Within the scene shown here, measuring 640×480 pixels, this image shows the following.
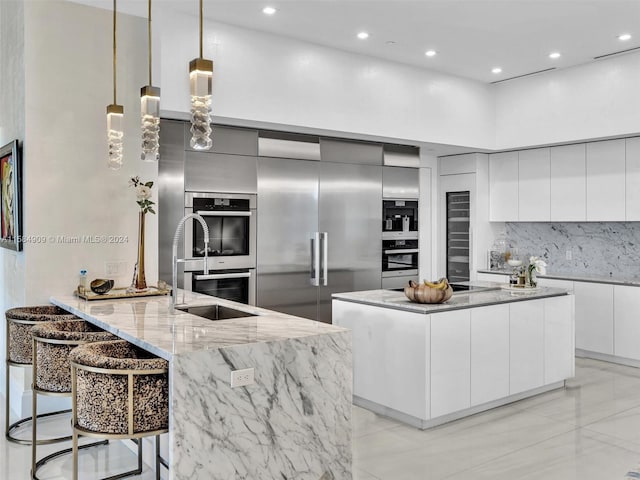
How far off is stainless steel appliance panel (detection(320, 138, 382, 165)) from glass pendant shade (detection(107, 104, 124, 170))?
263 cm

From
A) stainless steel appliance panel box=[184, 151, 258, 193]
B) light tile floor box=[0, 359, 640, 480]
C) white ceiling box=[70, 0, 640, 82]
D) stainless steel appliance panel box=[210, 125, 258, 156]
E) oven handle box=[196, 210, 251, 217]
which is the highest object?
white ceiling box=[70, 0, 640, 82]

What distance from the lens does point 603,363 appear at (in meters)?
5.80

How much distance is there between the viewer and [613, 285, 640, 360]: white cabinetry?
5578mm

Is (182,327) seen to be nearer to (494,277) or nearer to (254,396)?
(254,396)

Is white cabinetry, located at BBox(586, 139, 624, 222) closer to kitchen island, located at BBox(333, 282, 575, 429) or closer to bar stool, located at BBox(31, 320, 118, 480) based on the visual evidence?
kitchen island, located at BBox(333, 282, 575, 429)

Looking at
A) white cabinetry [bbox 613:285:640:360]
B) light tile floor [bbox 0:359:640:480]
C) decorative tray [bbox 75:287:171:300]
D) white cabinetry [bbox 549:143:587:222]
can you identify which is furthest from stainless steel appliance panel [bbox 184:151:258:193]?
white cabinetry [bbox 613:285:640:360]

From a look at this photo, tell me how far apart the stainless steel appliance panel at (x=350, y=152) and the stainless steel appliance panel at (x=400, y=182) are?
0.21 metres

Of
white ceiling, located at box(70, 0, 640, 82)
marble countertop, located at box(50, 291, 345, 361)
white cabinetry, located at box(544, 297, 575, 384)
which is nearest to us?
marble countertop, located at box(50, 291, 345, 361)

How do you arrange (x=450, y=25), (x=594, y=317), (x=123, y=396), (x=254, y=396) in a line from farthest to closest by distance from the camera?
(x=594, y=317), (x=450, y=25), (x=254, y=396), (x=123, y=396)

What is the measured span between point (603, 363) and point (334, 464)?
164 inches

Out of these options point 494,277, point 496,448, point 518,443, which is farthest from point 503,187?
point 496,448

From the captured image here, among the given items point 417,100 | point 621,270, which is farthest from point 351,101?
point 621,270

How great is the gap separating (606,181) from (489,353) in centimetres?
282

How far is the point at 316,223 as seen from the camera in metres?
5.73
